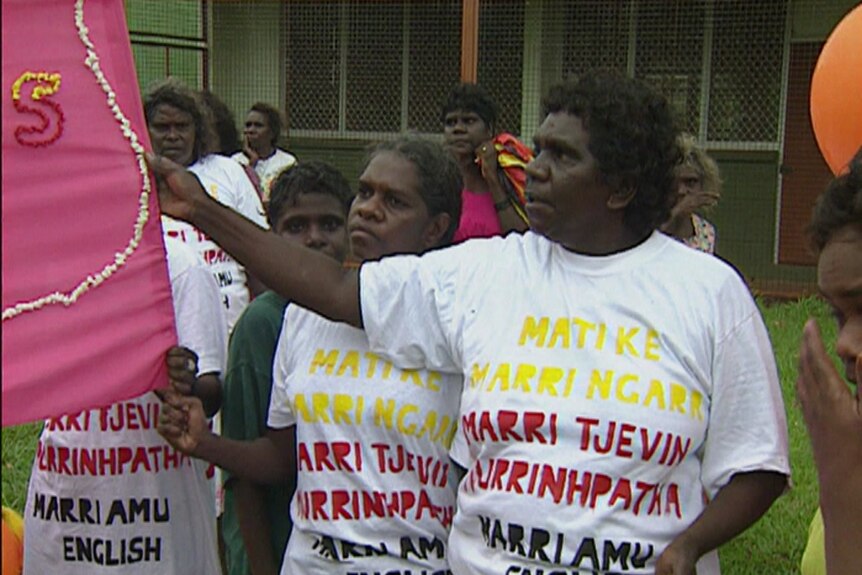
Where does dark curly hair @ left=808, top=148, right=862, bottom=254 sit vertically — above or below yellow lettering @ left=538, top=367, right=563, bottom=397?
above

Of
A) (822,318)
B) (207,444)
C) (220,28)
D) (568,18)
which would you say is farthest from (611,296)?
(220,28)

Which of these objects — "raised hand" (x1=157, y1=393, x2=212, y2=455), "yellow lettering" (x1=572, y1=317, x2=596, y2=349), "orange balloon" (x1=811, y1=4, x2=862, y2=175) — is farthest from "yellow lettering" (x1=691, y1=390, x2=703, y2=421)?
"orange balloon" (x1=811, y1=4, x2=862, y2=175)

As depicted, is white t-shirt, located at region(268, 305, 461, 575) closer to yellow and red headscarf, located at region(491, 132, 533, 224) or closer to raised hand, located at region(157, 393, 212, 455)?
raised hand, located at region(157, 393, 212, 455)

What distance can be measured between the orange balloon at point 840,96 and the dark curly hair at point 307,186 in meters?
1.22

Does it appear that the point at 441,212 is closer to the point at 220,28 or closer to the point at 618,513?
the point at 618,513

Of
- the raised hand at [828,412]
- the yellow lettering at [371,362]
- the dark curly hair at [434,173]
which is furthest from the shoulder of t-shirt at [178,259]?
the raised hand at [828,412]

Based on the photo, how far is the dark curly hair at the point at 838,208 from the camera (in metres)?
1.68

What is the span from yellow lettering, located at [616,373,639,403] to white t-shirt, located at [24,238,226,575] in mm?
1036

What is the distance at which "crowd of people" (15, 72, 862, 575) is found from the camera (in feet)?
6.40

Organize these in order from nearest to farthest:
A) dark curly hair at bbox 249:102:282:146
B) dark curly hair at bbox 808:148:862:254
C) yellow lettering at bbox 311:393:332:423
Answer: dark curly hair at bbox 808:148:862:254 → yellow lettering at bbox 311:393:332:423 → dark curly hair at bbox 249:102:282:146

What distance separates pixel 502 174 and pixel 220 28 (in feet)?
23.9

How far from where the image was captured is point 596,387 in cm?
197

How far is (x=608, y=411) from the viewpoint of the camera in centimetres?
195

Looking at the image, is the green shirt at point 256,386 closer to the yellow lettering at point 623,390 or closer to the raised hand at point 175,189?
the raised hand at point 175,189
